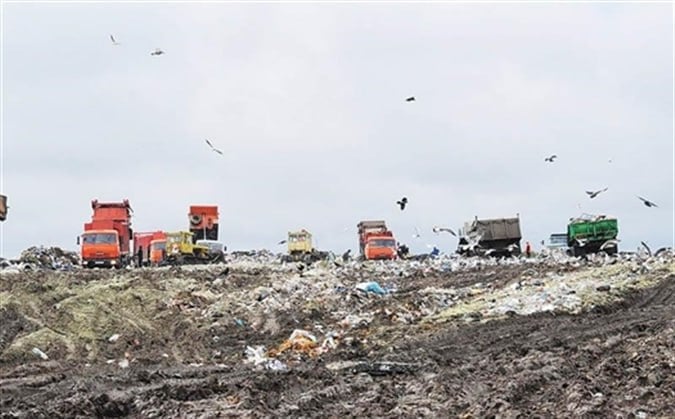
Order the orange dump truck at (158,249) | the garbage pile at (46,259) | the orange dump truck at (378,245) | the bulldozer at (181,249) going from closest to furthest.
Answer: the garbage pile at (46,259) < the bulldozer at (181,249) < the orange dump truck at (158,249) < the orange dump truck at (378,245)

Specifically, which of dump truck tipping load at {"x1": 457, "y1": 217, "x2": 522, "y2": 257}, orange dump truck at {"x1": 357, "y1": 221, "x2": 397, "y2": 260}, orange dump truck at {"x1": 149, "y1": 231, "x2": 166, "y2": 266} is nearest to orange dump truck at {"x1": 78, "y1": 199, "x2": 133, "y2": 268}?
orange dump truck at {"x1": 149, "y1": 231, "x2": 166, "y2": 266}

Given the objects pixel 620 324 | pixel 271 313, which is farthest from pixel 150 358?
pixel 620 324

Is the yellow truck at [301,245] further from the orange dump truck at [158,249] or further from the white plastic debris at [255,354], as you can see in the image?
the white plastic debris at [255,354]

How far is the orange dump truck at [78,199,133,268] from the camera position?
3111 centimetres

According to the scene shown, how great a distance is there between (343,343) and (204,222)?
90.7 ft

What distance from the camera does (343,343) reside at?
14.0 meters

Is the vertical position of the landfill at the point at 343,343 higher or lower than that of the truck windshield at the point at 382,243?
lower

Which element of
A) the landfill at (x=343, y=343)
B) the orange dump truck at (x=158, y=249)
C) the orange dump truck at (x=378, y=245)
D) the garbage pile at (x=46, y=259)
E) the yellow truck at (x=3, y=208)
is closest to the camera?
the landfill at (x=343, y=343)

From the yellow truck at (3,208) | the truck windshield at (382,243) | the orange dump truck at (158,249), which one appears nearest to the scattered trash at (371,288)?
the yellow truck at (3,208)

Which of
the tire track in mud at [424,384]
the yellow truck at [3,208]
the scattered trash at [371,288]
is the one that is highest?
the yellow truck at [3,208]

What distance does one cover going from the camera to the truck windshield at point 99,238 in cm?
3117

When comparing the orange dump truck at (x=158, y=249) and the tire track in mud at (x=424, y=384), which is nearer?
the tire track in mud at (x=424, y=384)

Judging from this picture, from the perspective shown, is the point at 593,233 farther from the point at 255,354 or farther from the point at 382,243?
the point at 255,354

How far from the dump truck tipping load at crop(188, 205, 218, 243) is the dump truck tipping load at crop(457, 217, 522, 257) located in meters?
11.6
